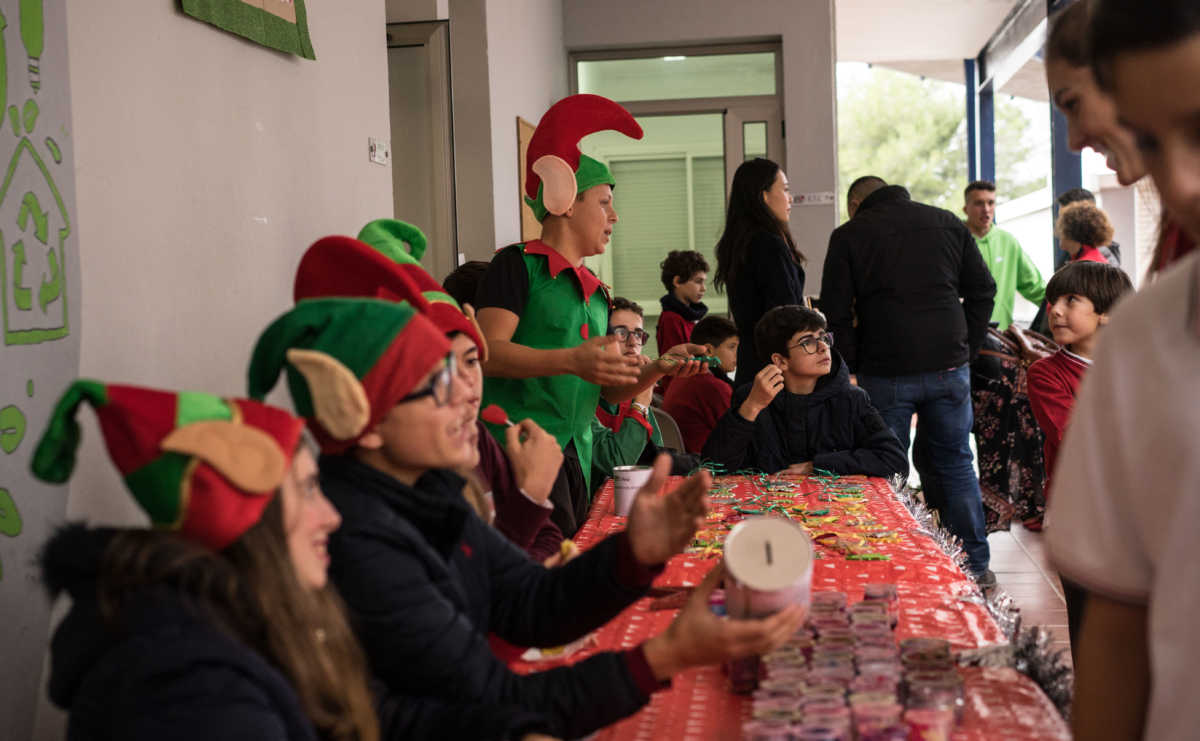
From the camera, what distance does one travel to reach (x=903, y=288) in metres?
4.13

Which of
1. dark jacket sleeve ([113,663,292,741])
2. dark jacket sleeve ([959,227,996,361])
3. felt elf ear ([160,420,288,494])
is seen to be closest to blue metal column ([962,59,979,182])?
dark jacket sleeve ([959,227,996,361])

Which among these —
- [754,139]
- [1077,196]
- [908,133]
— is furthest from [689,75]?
[908,133]

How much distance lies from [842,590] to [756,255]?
2.18 meters

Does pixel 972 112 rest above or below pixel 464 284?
above

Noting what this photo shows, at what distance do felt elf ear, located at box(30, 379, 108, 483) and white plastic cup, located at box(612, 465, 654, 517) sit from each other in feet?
5.20

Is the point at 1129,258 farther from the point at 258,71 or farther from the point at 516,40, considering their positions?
the point at 258,71

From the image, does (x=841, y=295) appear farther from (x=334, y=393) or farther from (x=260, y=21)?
(x=334, y=393)

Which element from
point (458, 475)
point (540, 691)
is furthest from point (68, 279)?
point (540, 691)

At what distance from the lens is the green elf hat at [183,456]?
3.47ft

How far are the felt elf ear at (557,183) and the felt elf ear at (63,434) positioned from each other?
5.99 ft

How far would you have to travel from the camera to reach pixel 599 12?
24.6ft

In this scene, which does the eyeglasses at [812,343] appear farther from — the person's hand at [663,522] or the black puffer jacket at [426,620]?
the black puffer jacket at [426,620]

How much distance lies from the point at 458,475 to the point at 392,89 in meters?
4.25

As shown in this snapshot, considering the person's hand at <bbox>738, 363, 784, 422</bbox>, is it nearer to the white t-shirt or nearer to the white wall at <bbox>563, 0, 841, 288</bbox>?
the white t-shirt
